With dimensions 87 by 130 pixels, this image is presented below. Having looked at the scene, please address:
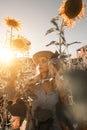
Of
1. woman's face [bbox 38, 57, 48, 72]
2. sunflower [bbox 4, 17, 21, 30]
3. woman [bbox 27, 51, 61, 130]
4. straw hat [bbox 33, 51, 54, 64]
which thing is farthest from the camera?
sunflower [bbox 4, 17, 21, 30]

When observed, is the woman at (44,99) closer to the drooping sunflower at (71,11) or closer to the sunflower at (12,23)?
the drooping sunflower at (71,11)

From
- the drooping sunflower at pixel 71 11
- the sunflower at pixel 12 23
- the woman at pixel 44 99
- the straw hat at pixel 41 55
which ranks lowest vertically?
the woman at pixel 44 99

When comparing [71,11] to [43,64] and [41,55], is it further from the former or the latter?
[43,64]

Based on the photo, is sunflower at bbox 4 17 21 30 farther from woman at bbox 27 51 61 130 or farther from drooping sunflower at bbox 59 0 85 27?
woman at bbox 27 51 61 130

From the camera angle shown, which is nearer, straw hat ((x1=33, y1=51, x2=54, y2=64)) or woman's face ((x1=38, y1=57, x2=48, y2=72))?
woman's face ((x1=38, y1=57, x2=48, y2=72))

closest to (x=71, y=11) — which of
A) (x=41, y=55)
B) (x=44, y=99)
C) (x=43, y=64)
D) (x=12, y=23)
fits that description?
(x=41, y=55)

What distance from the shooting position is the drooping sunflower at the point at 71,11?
4442 mm

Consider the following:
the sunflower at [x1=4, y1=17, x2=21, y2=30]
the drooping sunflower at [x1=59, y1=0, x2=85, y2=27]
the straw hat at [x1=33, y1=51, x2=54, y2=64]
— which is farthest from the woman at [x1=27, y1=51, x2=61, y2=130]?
the sunflower at [x1=4, y1=17, x2=21, y2=30]

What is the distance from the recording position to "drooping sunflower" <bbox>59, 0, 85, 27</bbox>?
444 centimetres

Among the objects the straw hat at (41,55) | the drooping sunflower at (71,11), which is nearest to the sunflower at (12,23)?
the drooping sunflower at (71,11)

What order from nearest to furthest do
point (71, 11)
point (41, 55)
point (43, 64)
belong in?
point (43, 64) → point (41, 55) → point (71, 11)

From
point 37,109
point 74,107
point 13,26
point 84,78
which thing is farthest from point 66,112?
point 13,26

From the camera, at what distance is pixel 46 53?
427 cm

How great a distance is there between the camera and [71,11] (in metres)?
4.52
